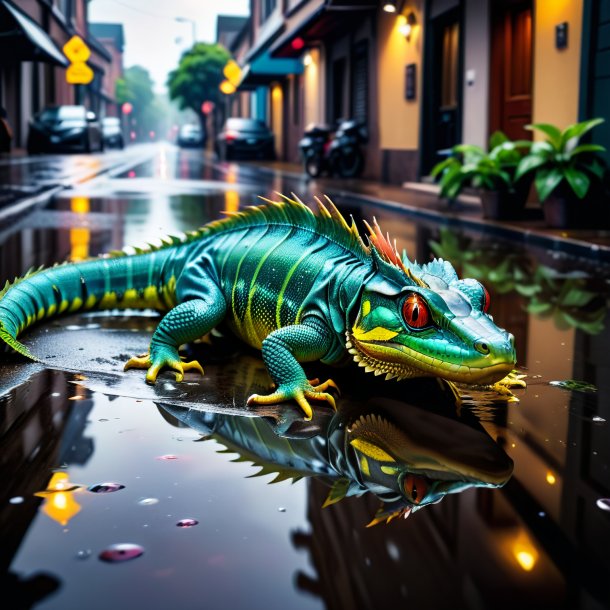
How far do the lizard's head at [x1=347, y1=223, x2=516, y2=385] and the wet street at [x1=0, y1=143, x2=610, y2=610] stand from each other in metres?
0.23

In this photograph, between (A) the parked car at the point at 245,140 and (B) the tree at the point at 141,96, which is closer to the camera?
(A) the parked car at the point at 245,140

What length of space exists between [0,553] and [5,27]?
79.3ft

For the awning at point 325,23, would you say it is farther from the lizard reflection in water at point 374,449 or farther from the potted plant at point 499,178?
the lizard reflection in water at point 374,449

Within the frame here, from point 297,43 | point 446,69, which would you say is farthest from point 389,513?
point 297,43

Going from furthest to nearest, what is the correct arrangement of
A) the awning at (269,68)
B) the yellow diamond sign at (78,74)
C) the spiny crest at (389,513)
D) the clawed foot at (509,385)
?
the yellow diamond sign at (78,74), the awning at (269,68), the clawed foot at (509,385), the spiny crest at (389,513)

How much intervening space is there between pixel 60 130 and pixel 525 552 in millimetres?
32965

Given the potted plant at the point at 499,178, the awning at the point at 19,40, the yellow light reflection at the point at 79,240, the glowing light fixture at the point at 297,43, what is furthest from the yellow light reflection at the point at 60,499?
the glowing light fixture at the point at 297,43

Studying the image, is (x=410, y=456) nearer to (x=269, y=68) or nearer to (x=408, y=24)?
(x=408, y=24)

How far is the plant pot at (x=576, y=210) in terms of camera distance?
9789 millimetres

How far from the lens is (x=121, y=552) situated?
1.96 meters

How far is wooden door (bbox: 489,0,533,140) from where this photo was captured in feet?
43.4

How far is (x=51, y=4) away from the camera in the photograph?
39750 mm

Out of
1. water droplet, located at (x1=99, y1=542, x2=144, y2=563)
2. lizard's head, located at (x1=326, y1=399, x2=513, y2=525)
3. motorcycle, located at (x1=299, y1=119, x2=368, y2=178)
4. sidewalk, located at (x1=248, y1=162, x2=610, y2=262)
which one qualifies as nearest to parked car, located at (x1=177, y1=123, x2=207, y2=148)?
motorcycle, located at (x1=299, y1=119, x2=368, y2=178)

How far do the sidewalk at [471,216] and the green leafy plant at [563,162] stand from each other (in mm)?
487
